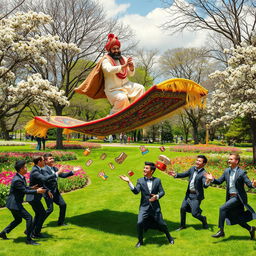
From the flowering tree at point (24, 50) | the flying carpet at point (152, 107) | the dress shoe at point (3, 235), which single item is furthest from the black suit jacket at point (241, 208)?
the flowering tree at point (24, 50)

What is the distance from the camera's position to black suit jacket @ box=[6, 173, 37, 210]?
218 inches

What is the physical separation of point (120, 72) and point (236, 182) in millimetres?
3469

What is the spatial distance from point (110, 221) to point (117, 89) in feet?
11.0

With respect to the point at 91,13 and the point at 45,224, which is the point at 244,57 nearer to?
the point at 45,224

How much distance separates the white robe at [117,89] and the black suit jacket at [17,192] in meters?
2.41

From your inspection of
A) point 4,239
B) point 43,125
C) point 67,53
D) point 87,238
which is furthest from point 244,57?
point 67,53

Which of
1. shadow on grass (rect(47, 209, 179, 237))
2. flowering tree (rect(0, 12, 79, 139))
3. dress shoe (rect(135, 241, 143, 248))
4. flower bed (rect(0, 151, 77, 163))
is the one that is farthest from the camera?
flower bed (rect(0, 151, 77, 163))

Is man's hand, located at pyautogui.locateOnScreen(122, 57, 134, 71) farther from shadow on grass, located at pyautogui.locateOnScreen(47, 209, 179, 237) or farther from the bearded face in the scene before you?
shadow on grass, located at pyautogui.locateOnScreen(47, 209, 179, 237)

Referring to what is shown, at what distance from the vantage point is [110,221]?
7.19 metres

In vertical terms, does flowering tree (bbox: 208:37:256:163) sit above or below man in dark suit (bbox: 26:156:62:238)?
above

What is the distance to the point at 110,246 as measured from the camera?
5.56m

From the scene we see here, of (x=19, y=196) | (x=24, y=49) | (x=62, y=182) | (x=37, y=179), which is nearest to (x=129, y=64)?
(x=37, y=179)

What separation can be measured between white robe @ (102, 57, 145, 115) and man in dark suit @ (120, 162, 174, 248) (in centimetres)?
153

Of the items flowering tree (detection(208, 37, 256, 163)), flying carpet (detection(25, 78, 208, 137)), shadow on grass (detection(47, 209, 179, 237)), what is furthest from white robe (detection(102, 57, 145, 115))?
flowering tree (detection(208, 37, 256, 163))
